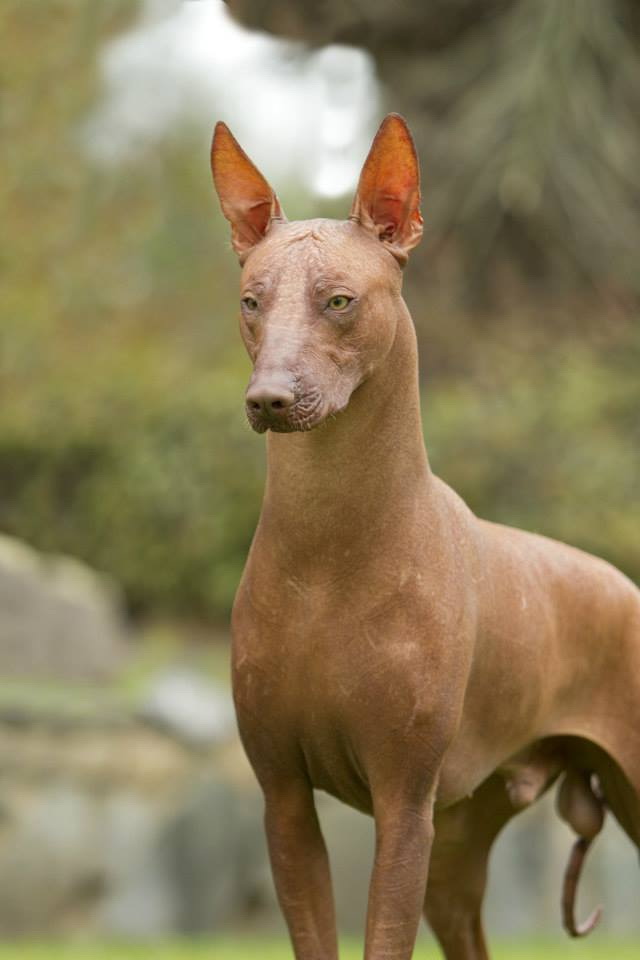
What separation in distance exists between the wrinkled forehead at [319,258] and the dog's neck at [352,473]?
0.18 metres

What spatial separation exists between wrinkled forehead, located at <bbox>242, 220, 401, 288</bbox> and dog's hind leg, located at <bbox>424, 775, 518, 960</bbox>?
5.50ft

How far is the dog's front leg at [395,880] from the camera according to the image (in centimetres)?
374

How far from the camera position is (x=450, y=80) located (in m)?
10.3

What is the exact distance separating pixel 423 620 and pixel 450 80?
7.17 metres

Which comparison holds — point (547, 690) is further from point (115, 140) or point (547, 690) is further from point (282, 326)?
point (115, 140)

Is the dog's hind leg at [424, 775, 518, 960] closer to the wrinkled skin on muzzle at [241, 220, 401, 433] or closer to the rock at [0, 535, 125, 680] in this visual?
the wrinkled skin on muzzle at [241, 220, 401, 433]

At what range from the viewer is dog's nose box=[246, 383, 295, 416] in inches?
129

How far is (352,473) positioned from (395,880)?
953 millimetres

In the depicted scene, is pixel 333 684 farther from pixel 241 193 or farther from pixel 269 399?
pixel 241 193

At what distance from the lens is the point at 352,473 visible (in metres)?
3.80

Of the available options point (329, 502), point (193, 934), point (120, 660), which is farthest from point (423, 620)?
point (120, 660)

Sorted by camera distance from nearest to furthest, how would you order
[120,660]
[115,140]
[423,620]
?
[423,620], [120,660], [115,140]

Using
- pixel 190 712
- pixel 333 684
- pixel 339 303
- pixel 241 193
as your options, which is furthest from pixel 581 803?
pixel 190 712

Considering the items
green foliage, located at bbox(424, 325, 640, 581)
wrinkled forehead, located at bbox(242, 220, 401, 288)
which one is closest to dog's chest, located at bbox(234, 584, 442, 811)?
wrinkled forehead, located at bbox(242, 220, 401, 288)
